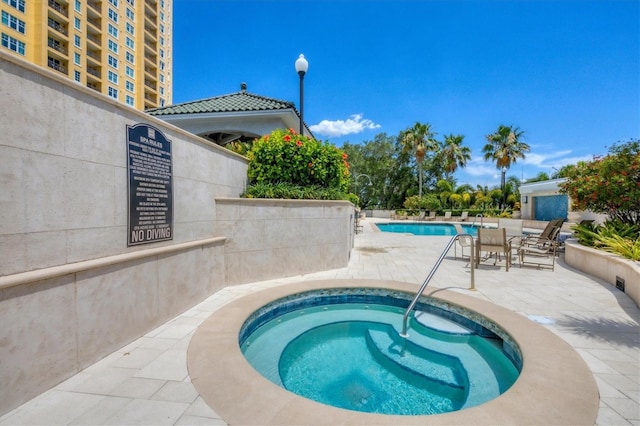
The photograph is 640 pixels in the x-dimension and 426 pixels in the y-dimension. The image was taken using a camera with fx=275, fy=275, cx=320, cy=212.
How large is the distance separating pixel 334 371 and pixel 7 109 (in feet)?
13.9

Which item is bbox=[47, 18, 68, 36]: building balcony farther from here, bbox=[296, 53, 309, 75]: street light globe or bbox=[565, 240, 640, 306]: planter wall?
bbox=[565, 240, 640, 306]: planter wall

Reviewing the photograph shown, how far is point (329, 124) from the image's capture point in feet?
471

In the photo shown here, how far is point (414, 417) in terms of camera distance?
2.14 meters

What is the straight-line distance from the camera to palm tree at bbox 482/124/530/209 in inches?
1209

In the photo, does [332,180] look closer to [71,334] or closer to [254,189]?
[254,189]

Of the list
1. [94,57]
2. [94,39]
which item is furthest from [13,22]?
[94,39]

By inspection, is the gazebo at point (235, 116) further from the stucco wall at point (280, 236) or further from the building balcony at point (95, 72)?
the building balcony at point (95, 72)

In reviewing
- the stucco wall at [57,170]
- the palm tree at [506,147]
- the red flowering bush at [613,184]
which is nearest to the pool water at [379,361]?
the stucco wall at [57,170]

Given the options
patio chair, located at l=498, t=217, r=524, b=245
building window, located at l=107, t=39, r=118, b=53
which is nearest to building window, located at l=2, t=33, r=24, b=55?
building window, located at l=107, t=39, r=118, b=53

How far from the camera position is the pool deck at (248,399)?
2.19 metres

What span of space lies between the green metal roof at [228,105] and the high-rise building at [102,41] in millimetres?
27496

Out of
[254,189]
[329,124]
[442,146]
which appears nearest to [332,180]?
[254,189]

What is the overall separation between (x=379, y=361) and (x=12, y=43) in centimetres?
4663

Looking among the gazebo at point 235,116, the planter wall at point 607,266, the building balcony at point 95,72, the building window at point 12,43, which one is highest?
the building balcony at point 95,72
